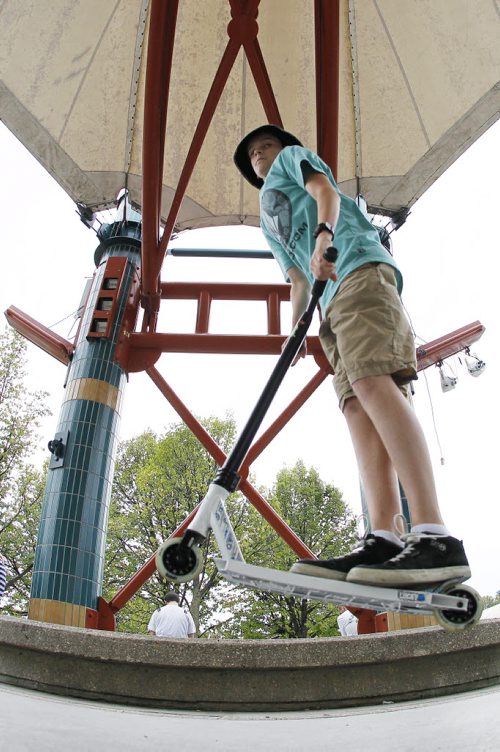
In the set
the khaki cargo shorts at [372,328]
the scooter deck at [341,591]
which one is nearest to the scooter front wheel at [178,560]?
the scooter deck at [341,591]

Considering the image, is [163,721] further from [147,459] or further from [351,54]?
[147,459]

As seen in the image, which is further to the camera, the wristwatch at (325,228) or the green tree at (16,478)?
the green tree at (16,478)

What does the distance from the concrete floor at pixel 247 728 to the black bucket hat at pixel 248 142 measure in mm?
2701

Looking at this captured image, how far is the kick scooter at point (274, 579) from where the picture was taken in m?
2.03

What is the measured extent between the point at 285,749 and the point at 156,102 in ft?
21.2

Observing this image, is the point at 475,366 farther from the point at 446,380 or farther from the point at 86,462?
the point at 86,462

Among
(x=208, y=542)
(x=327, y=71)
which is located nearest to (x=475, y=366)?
(x=327, y=71)

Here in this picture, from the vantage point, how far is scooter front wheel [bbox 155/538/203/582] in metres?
2.15

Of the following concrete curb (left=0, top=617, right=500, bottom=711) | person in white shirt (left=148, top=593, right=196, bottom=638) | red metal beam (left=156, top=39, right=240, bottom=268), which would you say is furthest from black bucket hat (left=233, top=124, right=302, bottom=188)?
person in white shirt (left=148, top=593, right=196, bottom=638)

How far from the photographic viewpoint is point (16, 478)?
17.6m

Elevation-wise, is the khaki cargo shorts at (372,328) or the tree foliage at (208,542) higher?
the tree foliage at (208,542)

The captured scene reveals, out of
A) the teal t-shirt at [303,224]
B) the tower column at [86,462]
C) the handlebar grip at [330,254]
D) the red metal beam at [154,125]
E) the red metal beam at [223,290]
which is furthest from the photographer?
the red metal beam at [223,290]

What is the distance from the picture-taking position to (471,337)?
9070 mm

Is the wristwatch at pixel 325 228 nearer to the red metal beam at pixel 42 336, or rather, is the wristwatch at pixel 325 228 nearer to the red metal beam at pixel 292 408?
the red metal beam at pixel 292 408
